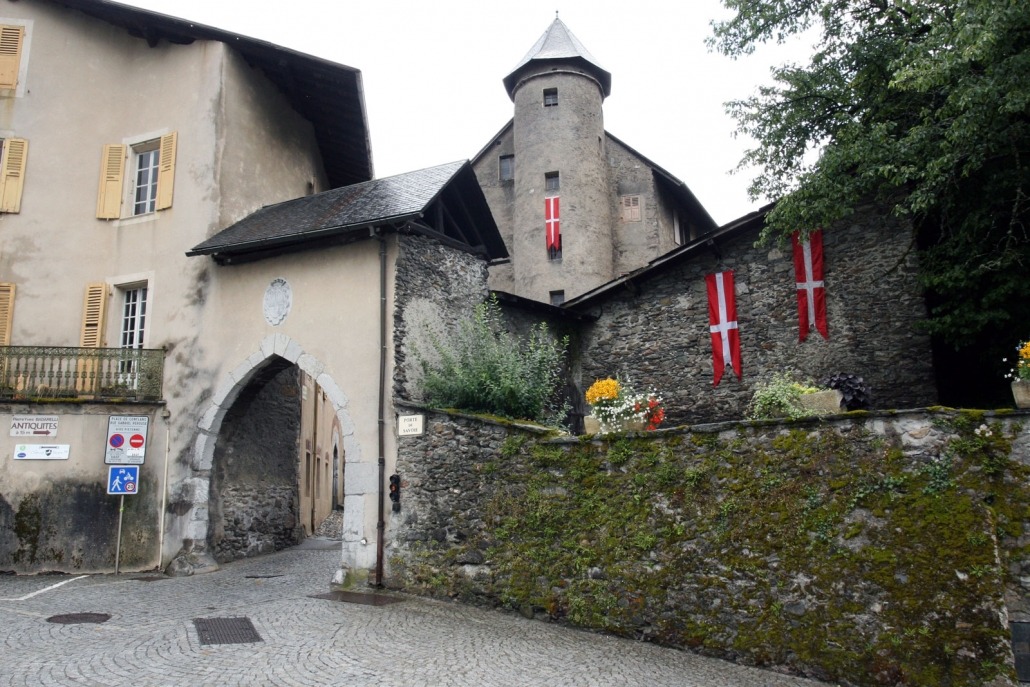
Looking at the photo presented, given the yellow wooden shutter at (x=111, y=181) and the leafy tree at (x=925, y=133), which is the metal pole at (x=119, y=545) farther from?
the leafy tree at (x=925, y=133)

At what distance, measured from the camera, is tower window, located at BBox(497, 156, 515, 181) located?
2600 centimetres

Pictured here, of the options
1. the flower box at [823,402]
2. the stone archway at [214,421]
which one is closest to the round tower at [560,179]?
the stone archway at [214,421]

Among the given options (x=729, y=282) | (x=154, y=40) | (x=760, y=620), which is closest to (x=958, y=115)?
(x=729, y=282)

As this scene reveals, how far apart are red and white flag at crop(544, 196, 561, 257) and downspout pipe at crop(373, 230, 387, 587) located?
12458mm

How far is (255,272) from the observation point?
508 inches

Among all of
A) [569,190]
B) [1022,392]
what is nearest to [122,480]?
[1022,392]

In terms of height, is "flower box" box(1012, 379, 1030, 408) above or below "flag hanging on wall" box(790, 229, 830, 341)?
below

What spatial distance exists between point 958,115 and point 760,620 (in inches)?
270

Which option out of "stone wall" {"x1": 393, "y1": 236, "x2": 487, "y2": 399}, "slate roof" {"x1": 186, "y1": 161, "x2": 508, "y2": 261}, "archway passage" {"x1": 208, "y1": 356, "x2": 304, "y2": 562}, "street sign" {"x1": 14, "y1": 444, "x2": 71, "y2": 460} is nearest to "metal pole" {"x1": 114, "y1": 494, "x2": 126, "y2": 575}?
"street sign" {"x1": 14, "y1": 444, "x2": 71, "y2": 460}

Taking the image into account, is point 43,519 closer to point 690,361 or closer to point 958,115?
point 690,361

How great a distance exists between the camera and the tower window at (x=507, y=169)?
26.0m

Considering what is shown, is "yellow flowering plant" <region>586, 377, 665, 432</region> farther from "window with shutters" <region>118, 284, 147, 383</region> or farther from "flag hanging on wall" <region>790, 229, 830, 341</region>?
"window with shutters" <region>118, 284, 147, 383</region>

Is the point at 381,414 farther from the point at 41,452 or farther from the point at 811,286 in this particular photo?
the point at 811,286

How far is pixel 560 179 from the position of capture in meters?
23.9
